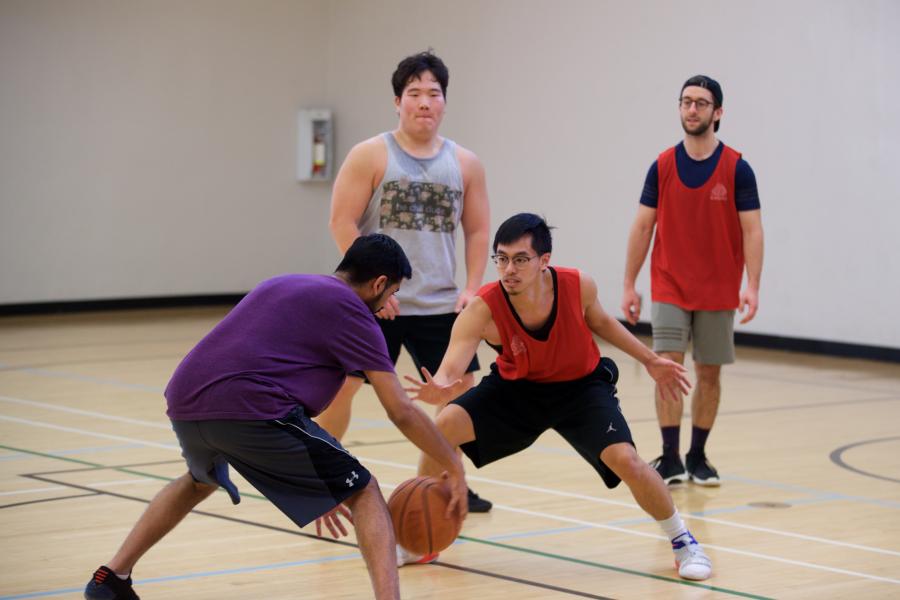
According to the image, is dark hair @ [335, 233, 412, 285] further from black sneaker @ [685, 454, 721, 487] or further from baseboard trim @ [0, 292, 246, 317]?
baseboard trim @ [0, 292, 246, 317]

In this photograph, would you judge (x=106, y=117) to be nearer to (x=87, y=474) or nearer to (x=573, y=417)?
(x=87, y=474)

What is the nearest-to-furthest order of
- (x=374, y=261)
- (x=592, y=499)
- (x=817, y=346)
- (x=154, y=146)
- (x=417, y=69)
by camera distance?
(x=374, y=261) → (x=417, y=69) → (x=592, y=499) → (x=817, y=346) → (x=154, y=146)

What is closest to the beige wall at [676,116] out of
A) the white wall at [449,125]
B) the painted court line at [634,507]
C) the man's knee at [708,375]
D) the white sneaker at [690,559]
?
the white wall at [449,125]

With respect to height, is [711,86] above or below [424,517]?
above

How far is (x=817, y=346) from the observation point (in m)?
11.6

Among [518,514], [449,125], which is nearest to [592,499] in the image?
[518,514]

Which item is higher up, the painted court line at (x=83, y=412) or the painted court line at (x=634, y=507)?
the painted court line at (x=634, y=507)

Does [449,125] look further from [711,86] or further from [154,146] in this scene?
[711,86]

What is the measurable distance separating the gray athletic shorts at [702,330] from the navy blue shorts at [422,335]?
4.23 ft

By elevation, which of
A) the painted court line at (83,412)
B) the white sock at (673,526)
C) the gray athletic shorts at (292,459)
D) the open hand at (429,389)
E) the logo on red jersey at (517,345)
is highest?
the logo on red jersey at (517,345)

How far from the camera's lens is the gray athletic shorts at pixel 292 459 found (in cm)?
393

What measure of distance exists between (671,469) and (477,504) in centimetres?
112

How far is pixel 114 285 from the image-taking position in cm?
1476

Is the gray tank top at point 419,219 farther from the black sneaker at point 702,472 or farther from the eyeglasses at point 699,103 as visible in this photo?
the black sneaker at point 702,472
